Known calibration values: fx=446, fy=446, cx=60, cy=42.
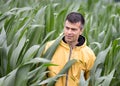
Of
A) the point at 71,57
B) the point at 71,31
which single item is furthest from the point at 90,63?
the point at 71,31

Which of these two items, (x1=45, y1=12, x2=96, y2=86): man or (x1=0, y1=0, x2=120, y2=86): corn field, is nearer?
(x1=0, y1=0, x2=120, y2=86): corn field

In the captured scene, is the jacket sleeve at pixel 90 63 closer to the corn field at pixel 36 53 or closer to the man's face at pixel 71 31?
the corn field at pixel 36 53

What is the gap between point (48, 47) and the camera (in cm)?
259

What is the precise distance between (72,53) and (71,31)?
144 millimetres

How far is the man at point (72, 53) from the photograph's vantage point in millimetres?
2492

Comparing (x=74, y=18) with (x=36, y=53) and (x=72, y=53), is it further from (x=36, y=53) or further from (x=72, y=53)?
(x=36, y=53)

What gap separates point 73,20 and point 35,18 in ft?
2.79

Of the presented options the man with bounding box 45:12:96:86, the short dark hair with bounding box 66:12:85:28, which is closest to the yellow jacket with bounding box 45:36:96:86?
the man with bounding box 45:12:96:86

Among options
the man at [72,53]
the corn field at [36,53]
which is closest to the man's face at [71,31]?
the man at [72,53]

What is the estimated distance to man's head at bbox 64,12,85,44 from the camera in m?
2.47

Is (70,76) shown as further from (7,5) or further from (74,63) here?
(7,5)

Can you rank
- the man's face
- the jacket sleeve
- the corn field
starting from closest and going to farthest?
the corn field
the man's face
the jacket sleeve

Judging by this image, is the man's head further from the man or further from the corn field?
the corn field

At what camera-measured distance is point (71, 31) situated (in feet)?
8.09
